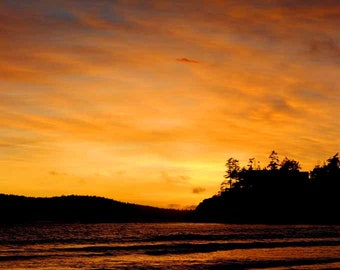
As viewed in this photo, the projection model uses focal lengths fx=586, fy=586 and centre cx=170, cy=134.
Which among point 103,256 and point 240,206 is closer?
point 103,256

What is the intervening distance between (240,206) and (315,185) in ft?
88.4

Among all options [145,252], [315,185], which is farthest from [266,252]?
[315,185]

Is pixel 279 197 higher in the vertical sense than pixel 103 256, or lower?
higher

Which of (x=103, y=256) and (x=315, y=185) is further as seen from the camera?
(x=315, y=185)

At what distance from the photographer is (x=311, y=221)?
18688 cm

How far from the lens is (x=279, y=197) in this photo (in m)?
199

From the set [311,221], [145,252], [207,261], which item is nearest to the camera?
[207,261]

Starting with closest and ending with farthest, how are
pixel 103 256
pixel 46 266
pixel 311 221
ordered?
pixel 46 266, pixel 103 256, pixel 311 221

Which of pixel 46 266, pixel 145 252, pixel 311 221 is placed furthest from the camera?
pixel 311 221

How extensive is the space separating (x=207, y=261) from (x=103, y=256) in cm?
1193

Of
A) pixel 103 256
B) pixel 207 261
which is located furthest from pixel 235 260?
pixel 103 256

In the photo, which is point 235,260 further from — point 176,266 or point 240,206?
point 240,206

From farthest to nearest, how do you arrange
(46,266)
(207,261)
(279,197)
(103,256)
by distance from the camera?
(279,197)
(103,256)
(207,261)
(46,266)

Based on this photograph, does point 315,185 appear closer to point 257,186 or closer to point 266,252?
point 257,186
